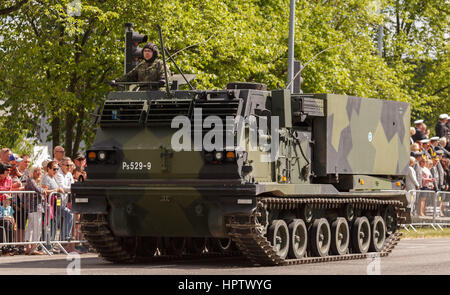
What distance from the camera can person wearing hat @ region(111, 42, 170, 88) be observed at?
19.7 m

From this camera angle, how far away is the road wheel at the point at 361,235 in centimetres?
2091

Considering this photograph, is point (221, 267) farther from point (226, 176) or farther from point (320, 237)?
point (320, 237)

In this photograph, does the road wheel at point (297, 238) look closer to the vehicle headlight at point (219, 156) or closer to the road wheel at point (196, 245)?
the vehicle headlight at point (219, 156)

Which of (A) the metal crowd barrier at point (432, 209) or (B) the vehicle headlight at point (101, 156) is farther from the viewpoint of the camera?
(A) the metal crowd barrier at point (432, 209)

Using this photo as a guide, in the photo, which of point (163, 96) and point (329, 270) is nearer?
point (329, 270)

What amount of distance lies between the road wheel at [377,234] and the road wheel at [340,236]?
1.11m

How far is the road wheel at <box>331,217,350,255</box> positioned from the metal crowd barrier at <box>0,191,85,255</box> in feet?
15.5

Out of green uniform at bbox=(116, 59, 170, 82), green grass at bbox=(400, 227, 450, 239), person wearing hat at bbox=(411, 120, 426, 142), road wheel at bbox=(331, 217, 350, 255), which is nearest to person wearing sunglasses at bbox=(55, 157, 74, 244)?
green uniform at bbox=(116, 59, 170, 82)

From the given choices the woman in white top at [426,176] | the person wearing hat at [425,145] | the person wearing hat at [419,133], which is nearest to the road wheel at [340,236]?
the woman in white top at [426,176]
